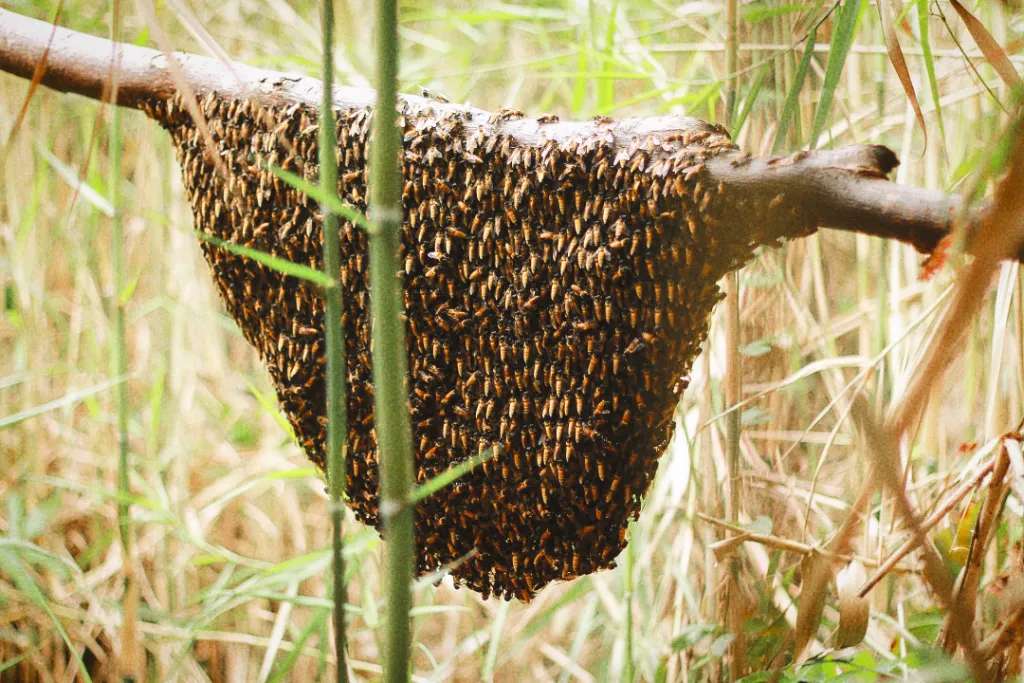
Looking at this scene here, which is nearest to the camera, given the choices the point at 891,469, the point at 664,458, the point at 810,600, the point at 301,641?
the point at 891,469

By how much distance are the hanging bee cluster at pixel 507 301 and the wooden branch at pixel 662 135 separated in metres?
0.01

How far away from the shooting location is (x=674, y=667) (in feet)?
3.52

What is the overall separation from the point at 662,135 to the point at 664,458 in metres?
0.75

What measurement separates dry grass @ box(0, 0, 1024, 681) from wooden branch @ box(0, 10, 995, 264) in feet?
0.29

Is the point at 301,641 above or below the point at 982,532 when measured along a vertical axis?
below

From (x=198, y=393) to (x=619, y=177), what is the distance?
55.6 inches

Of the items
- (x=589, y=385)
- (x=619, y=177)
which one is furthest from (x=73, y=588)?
(x=619, y=177)

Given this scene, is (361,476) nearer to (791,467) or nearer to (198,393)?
(791,467)

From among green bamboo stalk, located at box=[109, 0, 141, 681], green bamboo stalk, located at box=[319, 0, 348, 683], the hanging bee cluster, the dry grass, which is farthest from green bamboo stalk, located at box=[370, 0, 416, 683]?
green bamboo stalk, located at box=[109, 0, 141, 681]

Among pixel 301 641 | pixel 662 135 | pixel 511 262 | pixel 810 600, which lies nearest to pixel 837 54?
pixel 662 135

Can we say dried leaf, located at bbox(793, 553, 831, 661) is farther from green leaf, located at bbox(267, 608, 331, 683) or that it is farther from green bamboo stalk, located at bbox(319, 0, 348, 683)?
green leaf, located at bbox(267, 608, 331, 683)

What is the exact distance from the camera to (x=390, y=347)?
435 millimetres

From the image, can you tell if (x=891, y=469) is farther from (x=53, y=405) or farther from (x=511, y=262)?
(x=53, y=405)

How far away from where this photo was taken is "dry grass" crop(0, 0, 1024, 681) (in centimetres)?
95
